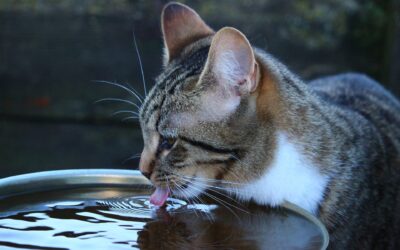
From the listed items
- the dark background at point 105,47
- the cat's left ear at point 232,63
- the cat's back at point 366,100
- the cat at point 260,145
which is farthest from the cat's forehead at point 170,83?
the dark background at point 105,47

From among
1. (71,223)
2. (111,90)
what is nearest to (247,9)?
(111,90)

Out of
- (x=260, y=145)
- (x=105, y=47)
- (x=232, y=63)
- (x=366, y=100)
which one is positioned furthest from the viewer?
(x=105, y=47)

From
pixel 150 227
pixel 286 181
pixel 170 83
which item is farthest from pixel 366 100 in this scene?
pixel 150 227

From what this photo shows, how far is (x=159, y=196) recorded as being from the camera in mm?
1954

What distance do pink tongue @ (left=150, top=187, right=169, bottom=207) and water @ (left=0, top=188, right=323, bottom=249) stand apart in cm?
2

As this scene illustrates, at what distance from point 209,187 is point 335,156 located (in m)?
0.44

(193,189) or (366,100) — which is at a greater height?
(366,100)

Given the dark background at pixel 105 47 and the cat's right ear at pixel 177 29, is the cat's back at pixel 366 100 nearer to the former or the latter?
the cat's right ear at pixel 177 29

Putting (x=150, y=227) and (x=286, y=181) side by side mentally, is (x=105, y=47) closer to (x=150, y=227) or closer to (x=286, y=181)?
(x=286, y=181)

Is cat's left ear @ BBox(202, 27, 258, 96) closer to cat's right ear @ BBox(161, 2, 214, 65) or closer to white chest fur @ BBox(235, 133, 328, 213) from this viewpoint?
white chest fur @ BBox(235, 133, 328, 213)

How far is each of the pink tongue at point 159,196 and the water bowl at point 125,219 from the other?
0.02 m

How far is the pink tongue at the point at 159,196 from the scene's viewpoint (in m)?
1.94

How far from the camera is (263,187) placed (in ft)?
6.64

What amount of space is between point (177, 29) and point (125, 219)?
2.78ft
